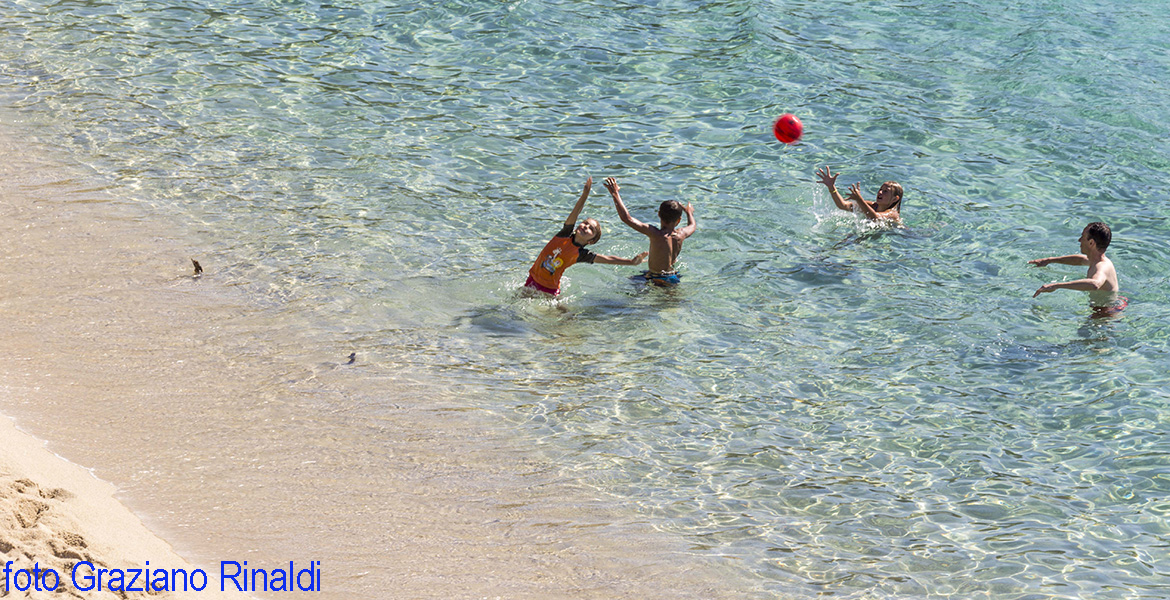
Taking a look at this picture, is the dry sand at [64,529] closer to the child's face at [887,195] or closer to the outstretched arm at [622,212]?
the outstretched arm at [622,212]

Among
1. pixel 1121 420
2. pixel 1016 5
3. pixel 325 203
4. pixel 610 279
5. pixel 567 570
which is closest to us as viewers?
pixel 567 570

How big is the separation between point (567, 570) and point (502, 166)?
6.97m

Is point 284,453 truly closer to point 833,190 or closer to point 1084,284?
point 833,190

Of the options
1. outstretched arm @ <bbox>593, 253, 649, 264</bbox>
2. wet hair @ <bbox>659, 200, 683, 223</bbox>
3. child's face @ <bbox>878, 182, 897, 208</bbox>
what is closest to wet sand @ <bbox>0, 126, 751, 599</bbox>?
outstretched arm @ <bbox>593, 253, 649, 264</bbox>

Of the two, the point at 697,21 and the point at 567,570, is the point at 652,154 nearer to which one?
the point at 697,21

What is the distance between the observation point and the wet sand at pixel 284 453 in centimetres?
575

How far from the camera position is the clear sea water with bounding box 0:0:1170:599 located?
22.1ft

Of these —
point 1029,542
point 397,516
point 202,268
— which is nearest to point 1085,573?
point 1029,542

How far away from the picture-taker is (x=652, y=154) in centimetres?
1249

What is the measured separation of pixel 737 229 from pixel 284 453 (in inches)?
231

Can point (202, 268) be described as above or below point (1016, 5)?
below

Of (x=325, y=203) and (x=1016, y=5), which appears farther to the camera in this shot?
(x=1016, y=5)

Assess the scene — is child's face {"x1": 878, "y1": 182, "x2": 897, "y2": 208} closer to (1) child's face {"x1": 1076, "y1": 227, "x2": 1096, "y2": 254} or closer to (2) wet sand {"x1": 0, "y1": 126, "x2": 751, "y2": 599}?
(1) child's face {"x1": 1076, "y1": 227, "x2": 1096, "y2": 254}

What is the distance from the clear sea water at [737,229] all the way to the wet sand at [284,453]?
30cm
